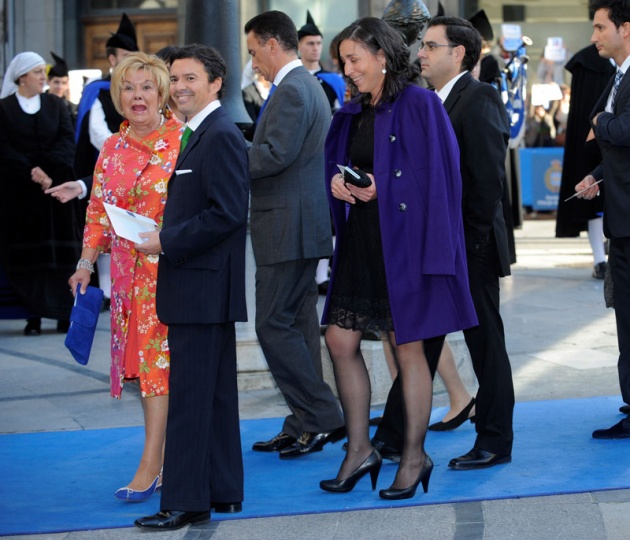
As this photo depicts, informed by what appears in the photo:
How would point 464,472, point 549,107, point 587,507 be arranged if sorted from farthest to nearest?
1. point 549,107
2. point 464,472
3. point 587,507

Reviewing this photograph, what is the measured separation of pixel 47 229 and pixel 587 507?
5.71 meters

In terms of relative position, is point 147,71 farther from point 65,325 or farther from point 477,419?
point 65,325

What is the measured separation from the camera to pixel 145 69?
204 inches

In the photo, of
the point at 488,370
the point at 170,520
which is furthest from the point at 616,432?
the point at 170,520

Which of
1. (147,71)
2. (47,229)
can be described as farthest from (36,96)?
(147,71)

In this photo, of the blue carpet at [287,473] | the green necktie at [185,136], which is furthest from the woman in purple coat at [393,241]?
the green necktie at [185,136]

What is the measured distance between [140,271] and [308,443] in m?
1.36

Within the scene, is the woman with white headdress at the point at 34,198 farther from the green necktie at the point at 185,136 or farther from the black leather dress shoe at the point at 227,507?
the black leather dress shoe at the point at 227,507

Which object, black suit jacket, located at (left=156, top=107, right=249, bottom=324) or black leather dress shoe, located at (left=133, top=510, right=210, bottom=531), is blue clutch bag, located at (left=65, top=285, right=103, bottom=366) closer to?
black suit jacket, located at (left=156, top=107, right=249, bottom=324)

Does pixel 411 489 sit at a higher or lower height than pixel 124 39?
lower

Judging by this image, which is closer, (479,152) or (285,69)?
(479,152)

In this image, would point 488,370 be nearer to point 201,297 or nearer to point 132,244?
point 201,297

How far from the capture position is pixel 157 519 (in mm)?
4871

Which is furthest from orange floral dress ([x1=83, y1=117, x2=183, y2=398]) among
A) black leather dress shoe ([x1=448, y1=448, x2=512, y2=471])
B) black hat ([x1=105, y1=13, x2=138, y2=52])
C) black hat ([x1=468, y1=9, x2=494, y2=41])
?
black hat ([x1=468, y1=9, x2=494, y2=41])
